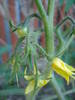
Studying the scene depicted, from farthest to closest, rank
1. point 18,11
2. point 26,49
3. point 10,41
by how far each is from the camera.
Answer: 1. point 10,41
2. point 18,11
3. point 26,49

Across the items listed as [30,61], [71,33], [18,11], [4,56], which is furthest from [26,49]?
[4,56]

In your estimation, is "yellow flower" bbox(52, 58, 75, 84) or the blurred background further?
the blurred background

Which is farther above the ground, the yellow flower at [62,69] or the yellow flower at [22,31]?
the yellow flower at [22,31]

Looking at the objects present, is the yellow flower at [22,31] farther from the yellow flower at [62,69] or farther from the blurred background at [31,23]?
the blurred background at [31,23]

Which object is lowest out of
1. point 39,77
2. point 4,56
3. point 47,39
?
point 4,56

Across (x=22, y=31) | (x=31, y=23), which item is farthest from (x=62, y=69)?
(x=31, y=23)

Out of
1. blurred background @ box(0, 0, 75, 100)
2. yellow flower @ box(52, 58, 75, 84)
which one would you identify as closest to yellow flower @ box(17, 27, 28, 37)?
yellow flower @ box(52, 58, 75, 84)

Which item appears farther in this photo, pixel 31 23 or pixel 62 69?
pixel 31 23

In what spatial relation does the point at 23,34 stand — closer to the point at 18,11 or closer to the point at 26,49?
the point at 26,49

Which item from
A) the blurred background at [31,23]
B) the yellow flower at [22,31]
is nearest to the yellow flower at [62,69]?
the yellow flower at [22,31]

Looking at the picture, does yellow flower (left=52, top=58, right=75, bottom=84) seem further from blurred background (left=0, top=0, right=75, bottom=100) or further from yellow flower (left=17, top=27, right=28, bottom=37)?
blurred background (left=0, top=0, right=75, bottom=100)

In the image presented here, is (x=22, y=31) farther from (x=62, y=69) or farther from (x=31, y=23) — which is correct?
(x=31, y=23)
